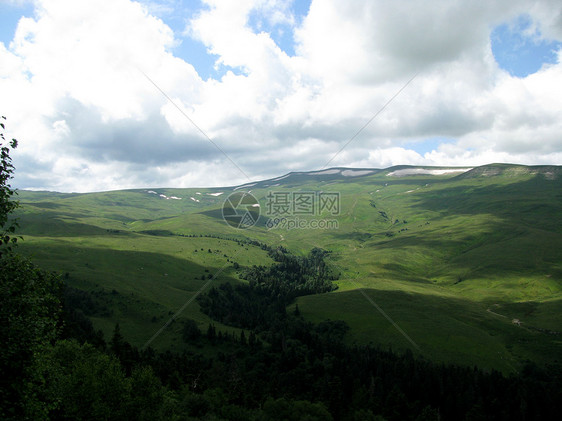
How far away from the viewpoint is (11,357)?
59.7 feet

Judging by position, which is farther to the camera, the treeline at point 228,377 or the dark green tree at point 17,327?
the treeline at point 228,377

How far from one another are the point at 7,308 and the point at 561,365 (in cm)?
18611

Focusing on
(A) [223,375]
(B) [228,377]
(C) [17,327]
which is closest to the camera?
(C) [17,327]

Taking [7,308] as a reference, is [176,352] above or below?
below

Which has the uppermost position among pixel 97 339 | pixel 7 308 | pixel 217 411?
pixel 7 308

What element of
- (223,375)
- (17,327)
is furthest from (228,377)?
(17,327)

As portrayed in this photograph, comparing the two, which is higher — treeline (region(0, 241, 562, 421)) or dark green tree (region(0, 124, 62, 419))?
dark green tree (region(0, 124, 62, 419))

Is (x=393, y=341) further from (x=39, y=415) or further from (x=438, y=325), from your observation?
(x=39, y=415)

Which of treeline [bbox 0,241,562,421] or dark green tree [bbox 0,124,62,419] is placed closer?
dark green tree [bbox 0,124,62,419]

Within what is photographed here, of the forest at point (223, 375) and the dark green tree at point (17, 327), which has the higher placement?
the dark green tree at point (17, 327)

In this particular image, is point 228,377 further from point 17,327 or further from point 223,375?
point 17,327

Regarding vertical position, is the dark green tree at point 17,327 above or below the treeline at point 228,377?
above

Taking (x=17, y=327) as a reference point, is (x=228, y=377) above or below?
below

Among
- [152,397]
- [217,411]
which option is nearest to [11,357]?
[152,397]
